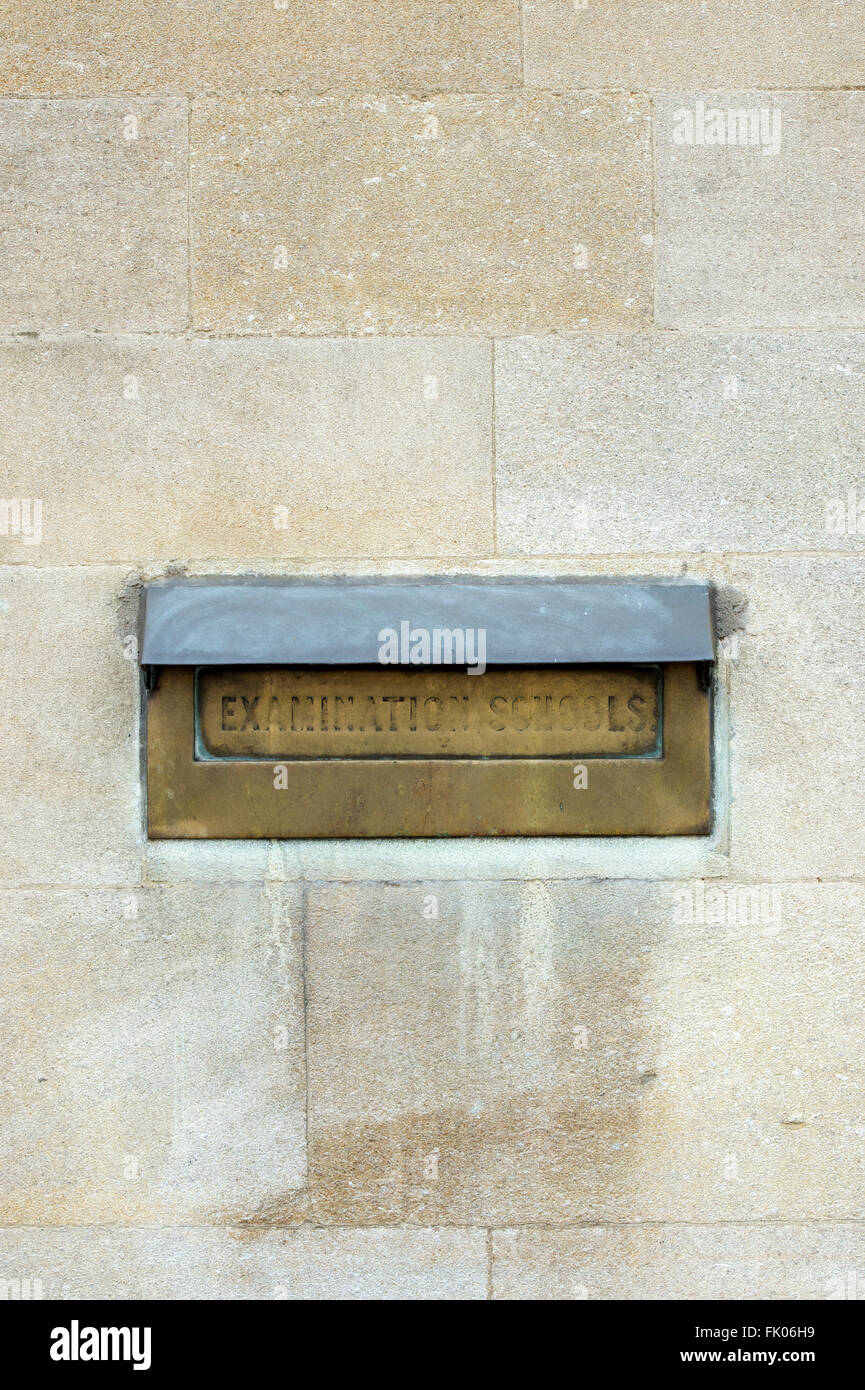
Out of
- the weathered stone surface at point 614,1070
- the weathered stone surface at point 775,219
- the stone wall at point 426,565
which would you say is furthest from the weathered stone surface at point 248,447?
the weathered stone surface at point 614,1070

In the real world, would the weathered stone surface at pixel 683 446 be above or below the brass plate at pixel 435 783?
above

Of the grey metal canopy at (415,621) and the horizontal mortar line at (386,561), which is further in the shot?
the horizontal mortar line at (386,561)

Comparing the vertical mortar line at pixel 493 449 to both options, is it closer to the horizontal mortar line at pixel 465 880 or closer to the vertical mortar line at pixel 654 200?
the vertical mortar line at pixel 654 200

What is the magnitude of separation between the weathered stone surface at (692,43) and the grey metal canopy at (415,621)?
6.78 feet

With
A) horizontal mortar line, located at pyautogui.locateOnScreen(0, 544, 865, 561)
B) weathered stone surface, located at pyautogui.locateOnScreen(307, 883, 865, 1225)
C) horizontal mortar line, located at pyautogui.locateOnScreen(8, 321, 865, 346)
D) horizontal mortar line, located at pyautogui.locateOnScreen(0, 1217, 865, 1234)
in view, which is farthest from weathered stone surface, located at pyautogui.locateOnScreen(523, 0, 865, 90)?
horizontal mortar line, located at pyautogui.locateOnScreen(0, 1217, 865, 1234)

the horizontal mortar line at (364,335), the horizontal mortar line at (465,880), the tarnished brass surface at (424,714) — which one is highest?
the horizontal mortar line at (364,335)

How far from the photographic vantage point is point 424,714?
156 inches

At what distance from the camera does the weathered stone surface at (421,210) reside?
157 inches

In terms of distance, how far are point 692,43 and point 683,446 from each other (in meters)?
1.60

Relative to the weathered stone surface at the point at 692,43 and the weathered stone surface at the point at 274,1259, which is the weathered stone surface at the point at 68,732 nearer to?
the weathered stone surface at the point at 274,1259

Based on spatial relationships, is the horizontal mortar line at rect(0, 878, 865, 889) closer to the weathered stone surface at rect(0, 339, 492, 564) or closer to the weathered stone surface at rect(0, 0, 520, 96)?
the weathered stone surface at rect(0, 339, 492, 564)

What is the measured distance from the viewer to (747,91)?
399 cm

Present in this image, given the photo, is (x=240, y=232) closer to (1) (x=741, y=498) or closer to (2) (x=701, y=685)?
(1) (x=741, y=498)

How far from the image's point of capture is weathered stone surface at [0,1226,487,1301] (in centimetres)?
401
